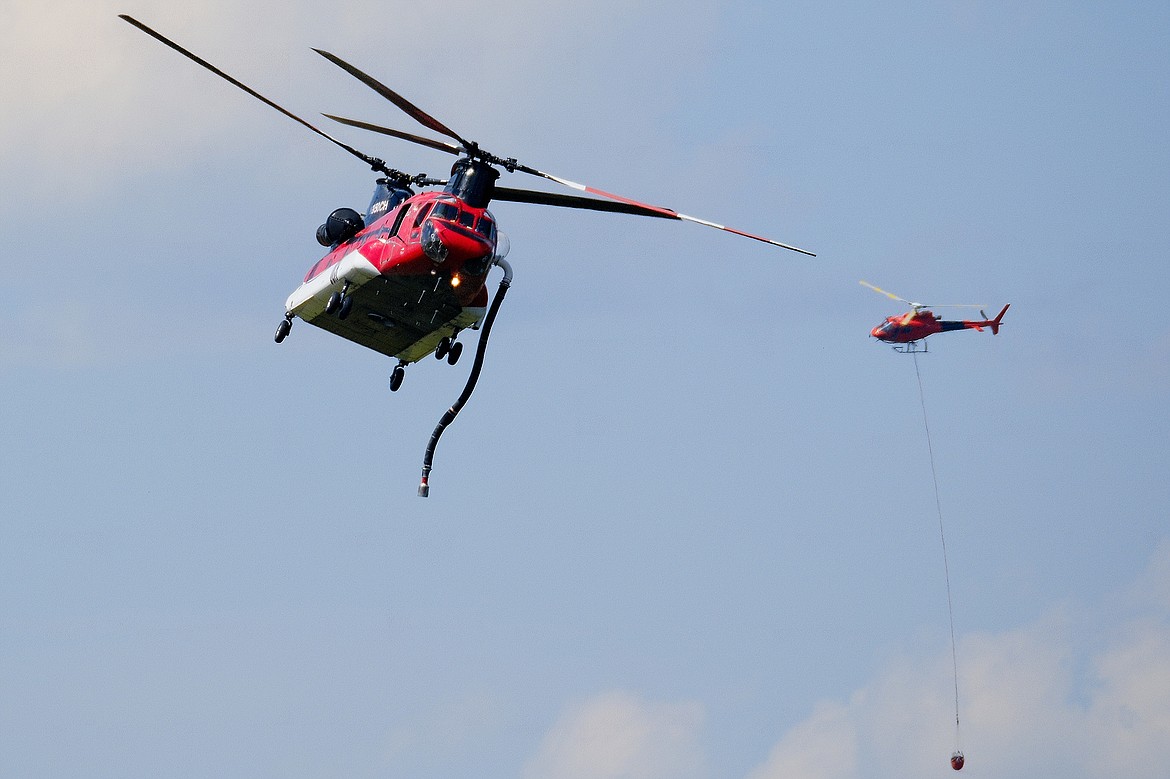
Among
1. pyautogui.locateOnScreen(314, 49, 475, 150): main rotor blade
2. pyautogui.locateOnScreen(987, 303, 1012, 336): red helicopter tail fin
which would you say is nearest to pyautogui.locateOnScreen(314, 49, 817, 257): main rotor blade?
pyautogui.locateOnScreen(314, 49, 475, 150): main rotor blade

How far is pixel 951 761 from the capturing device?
76875 millimetres

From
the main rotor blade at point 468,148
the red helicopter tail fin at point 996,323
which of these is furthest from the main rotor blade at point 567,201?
the red helicopter tail fin at point 996,323

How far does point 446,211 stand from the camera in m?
55.6

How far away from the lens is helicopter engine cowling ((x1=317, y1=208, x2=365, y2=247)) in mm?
59875

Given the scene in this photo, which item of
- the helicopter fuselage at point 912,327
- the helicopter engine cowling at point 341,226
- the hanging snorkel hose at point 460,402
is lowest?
the hanging snorkel hose at point 460,402

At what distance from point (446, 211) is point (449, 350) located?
252 inches

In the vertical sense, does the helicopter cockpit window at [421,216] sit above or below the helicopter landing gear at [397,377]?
above

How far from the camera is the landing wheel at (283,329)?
6231 centimetres

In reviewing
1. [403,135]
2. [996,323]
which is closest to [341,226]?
[403,135]

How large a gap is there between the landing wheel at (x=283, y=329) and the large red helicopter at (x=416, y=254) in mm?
48

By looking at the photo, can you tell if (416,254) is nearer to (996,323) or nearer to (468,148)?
(468,148)

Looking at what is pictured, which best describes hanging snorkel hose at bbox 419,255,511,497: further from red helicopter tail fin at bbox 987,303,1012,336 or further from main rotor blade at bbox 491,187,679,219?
red helicopter tail fin at bbox 987,303,1012,336

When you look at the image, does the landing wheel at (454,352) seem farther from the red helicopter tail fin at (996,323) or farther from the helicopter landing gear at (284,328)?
the red helicopter tail fin at (996,323)

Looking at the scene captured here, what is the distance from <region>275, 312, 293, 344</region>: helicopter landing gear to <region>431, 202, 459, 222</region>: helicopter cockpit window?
9.36 metres
